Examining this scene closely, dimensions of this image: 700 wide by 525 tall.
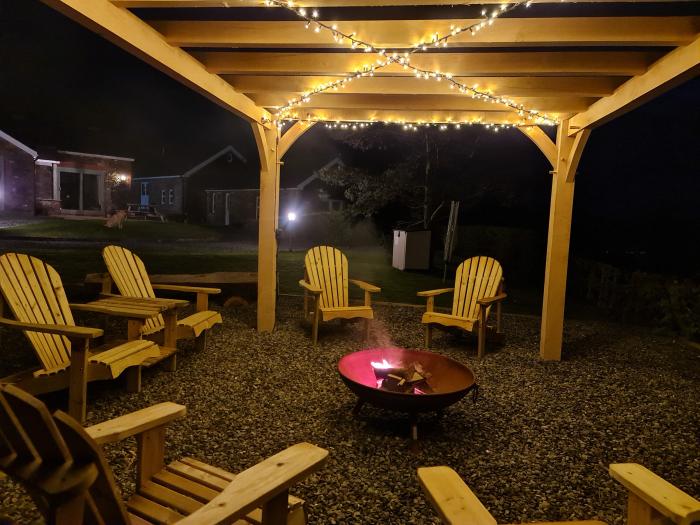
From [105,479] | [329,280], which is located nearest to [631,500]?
[105,479]

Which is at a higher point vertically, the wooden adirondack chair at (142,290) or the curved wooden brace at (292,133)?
the curved wooden brace at (292,133)

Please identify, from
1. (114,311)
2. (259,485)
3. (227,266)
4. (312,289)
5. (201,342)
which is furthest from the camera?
(227,266)

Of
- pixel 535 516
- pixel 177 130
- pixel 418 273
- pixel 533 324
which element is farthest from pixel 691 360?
pixel 177 130

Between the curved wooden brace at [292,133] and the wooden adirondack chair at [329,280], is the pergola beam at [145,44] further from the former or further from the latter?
the wooden adirondack chair at [329,280]

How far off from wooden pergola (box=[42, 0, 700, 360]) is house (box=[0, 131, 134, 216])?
50.5ft

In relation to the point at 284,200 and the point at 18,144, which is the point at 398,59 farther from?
the point at 284,200

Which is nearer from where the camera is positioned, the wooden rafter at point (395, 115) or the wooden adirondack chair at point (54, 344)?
the wooden adirondack chair at point (54, 344)

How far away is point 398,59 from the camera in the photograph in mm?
3592

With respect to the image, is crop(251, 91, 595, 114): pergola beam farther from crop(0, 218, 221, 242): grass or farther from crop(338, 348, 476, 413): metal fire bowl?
crop(0, 218, 221, 242): grass

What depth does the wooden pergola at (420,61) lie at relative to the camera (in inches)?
113

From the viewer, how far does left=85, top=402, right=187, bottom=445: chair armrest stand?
158 cm

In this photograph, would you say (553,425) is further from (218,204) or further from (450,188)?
(218,204)

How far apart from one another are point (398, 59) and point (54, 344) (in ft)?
10.1

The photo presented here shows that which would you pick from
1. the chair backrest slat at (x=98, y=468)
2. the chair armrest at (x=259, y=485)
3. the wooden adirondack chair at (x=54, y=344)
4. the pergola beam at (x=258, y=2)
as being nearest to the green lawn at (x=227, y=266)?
the wooden adirondack chair at (x=54, y=344)
